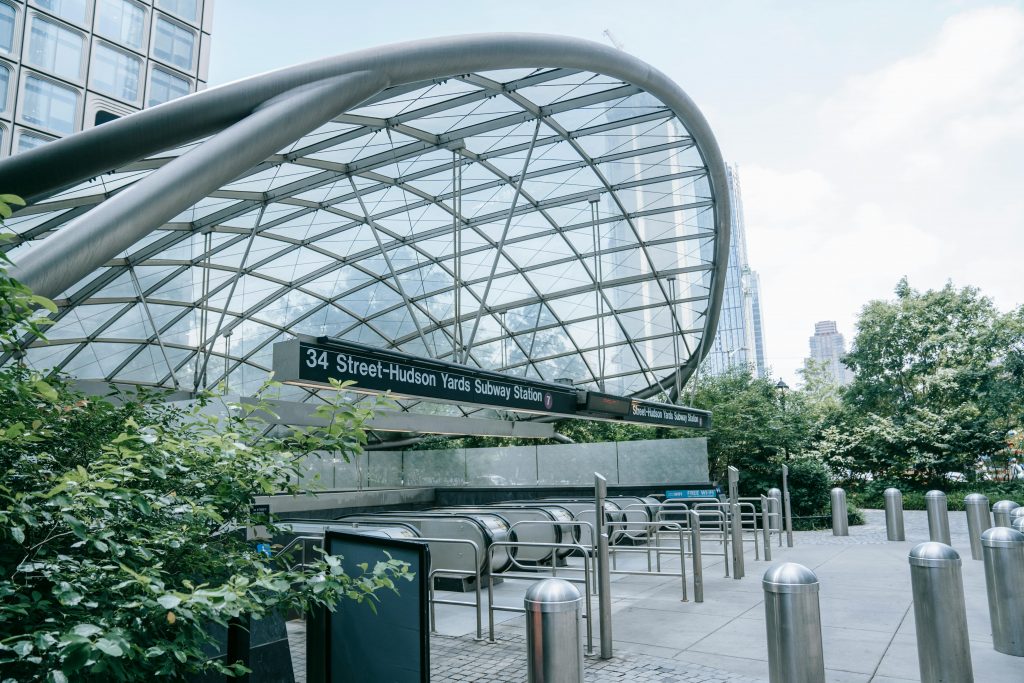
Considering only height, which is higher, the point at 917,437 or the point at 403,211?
the point at 403,211

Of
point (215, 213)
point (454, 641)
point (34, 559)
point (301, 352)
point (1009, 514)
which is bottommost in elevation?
point (454, 641)

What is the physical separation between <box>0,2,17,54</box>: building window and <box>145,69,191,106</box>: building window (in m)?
8.35

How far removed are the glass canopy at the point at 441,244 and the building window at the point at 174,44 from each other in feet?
85.4

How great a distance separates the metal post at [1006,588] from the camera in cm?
771

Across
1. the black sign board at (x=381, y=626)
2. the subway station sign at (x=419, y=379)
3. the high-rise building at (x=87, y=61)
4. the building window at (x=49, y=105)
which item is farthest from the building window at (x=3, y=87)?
the black sign board at (x=381, y=626)

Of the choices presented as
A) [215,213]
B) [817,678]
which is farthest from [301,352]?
[215,213]

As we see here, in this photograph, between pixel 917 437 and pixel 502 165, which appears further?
pixel 917 437

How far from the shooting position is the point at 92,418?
3871mm

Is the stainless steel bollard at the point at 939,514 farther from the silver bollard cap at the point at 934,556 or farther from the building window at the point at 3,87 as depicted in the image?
the building window at the point at 3,87

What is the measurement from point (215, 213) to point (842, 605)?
56.4 ft

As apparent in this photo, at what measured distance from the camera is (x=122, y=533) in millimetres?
3109

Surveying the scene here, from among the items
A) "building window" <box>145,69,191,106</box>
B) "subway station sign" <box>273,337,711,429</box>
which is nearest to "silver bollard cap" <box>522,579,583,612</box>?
"subway station sign" <box>273,337,711,429</box>

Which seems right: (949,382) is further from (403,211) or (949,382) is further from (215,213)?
(215,213)

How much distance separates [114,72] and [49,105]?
5233 mm
